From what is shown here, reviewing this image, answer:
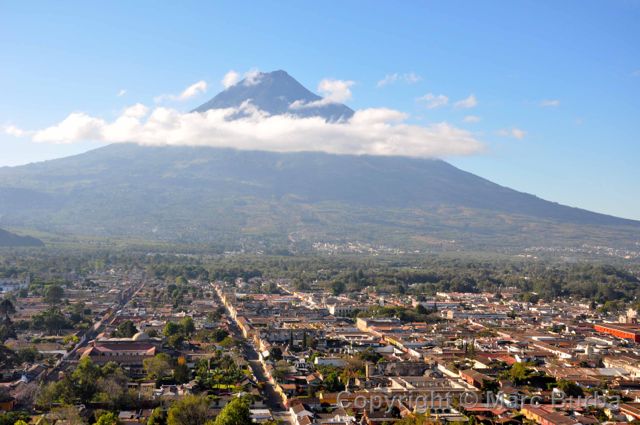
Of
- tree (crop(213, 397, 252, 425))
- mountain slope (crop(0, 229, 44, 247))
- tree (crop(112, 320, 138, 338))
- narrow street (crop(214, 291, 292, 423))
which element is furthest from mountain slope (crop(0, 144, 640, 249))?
tree (crop(213, 397, 252, 425))

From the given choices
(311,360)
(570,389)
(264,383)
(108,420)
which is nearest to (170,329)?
(311,360)

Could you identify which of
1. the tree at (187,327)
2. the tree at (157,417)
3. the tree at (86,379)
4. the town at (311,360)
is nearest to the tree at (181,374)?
the town at (311,360)

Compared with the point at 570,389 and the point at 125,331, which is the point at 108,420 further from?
the point at 125,331

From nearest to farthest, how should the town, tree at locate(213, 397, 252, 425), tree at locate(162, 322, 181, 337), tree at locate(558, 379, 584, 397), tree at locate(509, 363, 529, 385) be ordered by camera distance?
tree at locate(213, 397, 252, 425)
the town
tree at locate(558, 379, 584, 397)
tree at locate(509, 363, 529, 385)
tree at locate(162, 322, 181, 337)

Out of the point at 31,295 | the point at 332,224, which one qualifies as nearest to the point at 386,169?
the point at 332,224

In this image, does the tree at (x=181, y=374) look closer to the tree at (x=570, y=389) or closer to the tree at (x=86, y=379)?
the tree at (x=86, y=379)

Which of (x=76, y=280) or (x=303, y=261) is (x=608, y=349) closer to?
(x=76, y=280)

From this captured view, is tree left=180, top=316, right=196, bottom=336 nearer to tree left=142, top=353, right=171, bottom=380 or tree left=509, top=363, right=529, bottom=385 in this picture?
tree left=142, top=353, right=171, bottom=380
